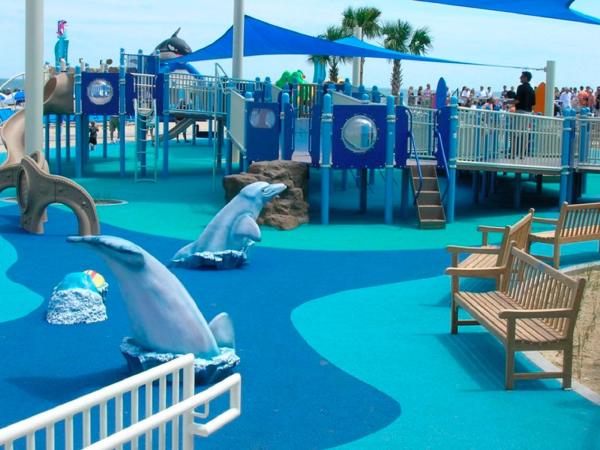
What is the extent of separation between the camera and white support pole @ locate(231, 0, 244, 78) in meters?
24.3

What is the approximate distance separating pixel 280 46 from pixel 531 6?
10.3m

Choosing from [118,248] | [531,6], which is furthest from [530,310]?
[531,6]

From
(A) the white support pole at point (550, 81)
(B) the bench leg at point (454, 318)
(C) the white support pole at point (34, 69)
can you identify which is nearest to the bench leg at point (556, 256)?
(B) the bench leg at point (454, 318)

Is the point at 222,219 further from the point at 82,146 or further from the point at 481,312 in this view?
the point at 82,146

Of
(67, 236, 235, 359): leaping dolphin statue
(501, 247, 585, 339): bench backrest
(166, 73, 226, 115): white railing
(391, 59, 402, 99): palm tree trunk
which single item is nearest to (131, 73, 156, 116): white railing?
(166, 73, 226, 115): white railing

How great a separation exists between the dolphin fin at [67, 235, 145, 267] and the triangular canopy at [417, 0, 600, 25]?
968 cm

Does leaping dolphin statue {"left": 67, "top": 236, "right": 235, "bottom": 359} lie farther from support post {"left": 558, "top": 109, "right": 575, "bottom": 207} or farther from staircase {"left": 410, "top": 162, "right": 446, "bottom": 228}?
support post {"left": 558, "top": 109, "right": 575, "bottom": 207}

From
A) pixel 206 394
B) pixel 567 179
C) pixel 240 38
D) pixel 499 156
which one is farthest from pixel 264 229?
pixel 206 394

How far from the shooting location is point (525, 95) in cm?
1995

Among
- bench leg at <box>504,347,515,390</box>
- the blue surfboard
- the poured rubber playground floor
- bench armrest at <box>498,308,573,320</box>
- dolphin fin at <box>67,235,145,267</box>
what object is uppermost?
the blue surfboard

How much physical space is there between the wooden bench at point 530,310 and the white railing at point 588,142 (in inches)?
399

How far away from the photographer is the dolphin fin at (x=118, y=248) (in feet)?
20.9

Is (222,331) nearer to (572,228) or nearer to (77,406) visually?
(77,406)

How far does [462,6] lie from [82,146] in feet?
42.2
